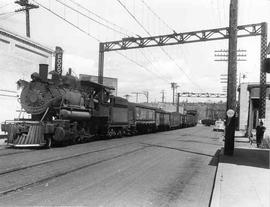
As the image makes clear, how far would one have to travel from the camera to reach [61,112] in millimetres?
16750

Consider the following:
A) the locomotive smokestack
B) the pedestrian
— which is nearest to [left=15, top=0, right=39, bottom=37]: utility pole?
the locomotive smokestack

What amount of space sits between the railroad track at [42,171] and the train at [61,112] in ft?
11.4

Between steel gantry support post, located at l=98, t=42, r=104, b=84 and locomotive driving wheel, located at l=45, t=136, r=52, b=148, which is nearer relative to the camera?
locomotive driving wheel, located at l=45, t=136, r=52, b=148

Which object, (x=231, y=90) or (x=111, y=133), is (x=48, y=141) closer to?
(x=111, y=133)

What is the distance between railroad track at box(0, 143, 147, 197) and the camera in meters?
7.71

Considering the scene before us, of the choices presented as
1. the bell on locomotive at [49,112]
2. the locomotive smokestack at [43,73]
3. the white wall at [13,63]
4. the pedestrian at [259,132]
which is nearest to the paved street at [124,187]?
the bell on locomotive at [49,112]

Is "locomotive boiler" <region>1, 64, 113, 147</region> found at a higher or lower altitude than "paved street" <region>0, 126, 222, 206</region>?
higher

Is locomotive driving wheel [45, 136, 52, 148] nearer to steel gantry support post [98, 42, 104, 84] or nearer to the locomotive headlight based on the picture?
the locomotive headlight

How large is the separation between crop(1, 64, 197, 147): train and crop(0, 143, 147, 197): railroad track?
3476mm

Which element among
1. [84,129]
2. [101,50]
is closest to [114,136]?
[84,129]

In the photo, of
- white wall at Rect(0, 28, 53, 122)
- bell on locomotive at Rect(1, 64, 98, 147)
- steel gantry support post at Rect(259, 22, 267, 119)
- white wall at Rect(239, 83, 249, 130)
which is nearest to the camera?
bell on locomotive at Rect(1, 64, 98, 147)

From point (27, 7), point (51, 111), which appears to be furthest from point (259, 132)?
point (27, 7)

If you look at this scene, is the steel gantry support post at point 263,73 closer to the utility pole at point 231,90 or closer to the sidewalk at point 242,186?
the utility pole at point 231,90

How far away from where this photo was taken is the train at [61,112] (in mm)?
15602
